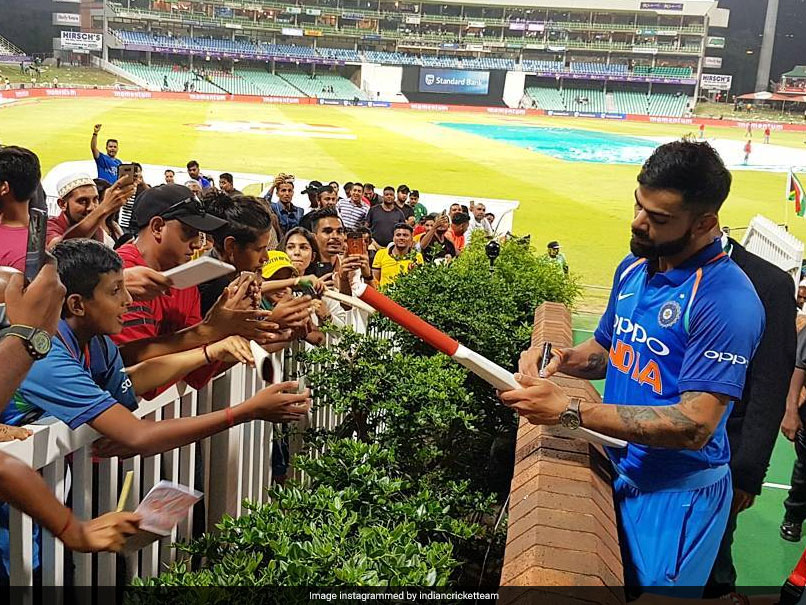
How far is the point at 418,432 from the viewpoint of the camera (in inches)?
115

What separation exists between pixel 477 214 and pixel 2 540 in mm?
11257

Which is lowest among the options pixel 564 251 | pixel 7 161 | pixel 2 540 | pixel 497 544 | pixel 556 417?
pixel 564 251

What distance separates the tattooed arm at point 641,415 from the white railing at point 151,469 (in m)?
0.87

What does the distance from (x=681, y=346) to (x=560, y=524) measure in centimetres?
54

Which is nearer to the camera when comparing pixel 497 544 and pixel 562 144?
pixel 497 544

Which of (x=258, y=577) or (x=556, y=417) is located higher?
(x=556, y=417)

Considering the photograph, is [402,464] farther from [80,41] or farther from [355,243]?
[80,41]

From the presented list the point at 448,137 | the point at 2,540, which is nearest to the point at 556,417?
the point at 2,540

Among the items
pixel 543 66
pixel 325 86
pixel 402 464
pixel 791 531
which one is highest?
pixel 543 66

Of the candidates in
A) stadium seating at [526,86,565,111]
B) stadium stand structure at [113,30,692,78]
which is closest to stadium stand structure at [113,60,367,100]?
stadium stand structure at [113,30,692,78]

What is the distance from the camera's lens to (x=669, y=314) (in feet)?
6.42

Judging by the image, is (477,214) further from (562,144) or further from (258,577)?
(562,144)

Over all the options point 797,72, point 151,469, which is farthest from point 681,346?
point 797,72

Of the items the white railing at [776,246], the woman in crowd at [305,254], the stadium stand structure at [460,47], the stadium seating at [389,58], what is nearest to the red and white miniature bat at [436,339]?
the woman in crowd at [305,254]
